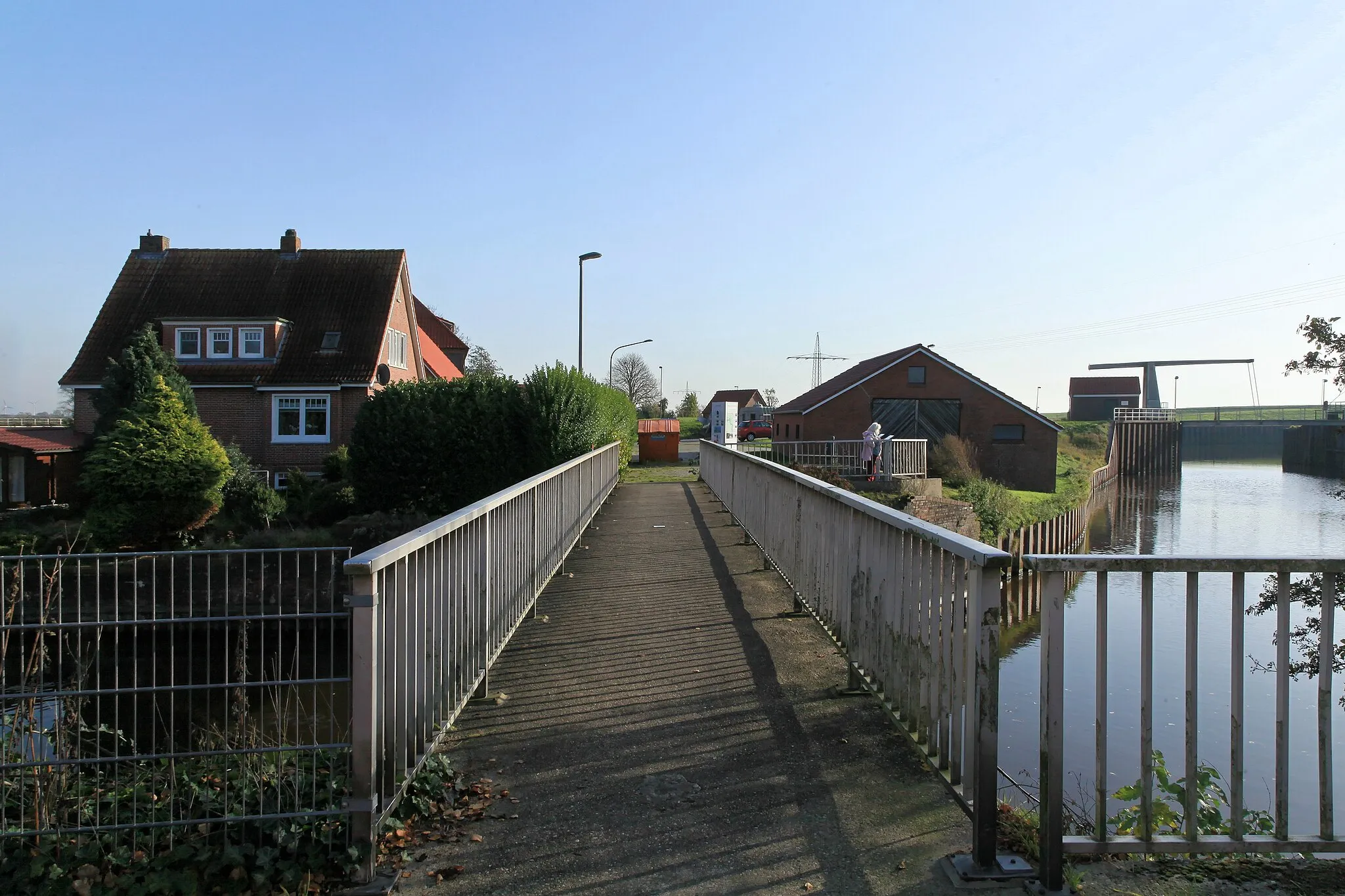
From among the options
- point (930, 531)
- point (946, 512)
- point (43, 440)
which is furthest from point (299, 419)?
point (930, 531)

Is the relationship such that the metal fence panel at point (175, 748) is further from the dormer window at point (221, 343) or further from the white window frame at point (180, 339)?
the white window frame at point (180, 339)

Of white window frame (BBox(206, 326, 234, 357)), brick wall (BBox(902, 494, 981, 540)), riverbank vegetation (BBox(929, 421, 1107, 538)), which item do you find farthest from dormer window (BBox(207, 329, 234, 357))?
riverbank vegetation (BBox(929, 421, 1107, 538))

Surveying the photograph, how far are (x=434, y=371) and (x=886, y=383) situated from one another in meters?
23.6

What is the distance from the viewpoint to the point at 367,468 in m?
24.3

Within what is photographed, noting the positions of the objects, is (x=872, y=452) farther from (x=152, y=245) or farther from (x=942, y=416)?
(x=152, y=245)

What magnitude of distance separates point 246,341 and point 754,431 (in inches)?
1564

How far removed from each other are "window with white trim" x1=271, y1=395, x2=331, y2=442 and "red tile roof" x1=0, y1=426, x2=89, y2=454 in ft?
20.7

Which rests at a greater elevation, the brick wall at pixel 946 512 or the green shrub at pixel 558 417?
the green shrub at pixel 558 417

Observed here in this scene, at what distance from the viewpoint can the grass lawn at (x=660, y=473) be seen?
27.5m

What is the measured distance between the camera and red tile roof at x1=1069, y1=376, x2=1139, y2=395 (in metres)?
92.9

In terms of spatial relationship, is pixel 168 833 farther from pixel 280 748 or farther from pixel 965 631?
pixel 965 631

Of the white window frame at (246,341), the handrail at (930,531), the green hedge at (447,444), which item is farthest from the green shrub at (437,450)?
the handrail at (930,531)

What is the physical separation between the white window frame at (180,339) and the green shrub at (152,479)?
1202 centimetres

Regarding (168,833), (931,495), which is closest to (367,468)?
(931,495)
